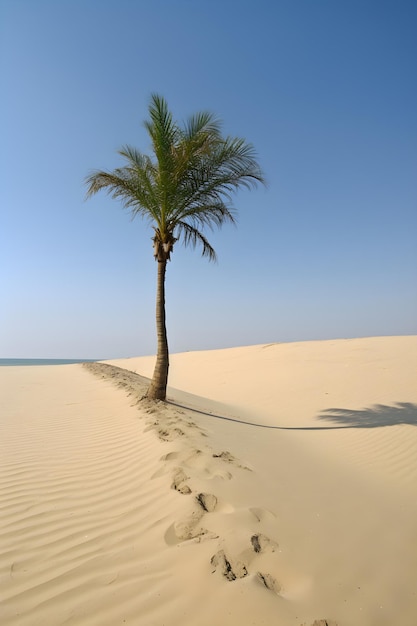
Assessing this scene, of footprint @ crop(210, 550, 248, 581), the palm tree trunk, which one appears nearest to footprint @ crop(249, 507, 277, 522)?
footprint @ crop(210, 550, 248, 581)

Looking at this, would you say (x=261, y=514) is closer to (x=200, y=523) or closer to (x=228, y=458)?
(x=200, y=523)

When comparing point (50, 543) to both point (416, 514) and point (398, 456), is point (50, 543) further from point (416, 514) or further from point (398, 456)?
point (398, 456)

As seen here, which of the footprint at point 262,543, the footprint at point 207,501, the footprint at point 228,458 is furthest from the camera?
the footprint at point 228,458

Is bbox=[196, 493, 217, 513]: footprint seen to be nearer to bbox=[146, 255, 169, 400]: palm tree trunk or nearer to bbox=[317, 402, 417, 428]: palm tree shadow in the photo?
bbox=[146, 255, 169, 400]: palm tree trunk

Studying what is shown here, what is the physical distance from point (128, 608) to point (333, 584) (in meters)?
1.51

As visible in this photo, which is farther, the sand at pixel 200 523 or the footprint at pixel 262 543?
the footprint at pixel 262 543

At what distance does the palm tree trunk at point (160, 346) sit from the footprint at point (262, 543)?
6.31 m

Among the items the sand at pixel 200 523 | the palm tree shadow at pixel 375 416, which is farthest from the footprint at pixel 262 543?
the palm tree shadow at pixel 375 416

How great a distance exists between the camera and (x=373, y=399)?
11961mm

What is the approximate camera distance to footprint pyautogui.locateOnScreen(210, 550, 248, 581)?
7.71 feet

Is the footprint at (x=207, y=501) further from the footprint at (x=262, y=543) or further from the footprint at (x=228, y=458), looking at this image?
the footprint at (x=228, y=458)

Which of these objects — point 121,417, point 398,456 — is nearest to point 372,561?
point 398,456

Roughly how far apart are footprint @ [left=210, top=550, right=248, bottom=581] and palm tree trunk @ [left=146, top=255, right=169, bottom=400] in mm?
6521

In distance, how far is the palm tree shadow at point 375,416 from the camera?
8.65 meters
